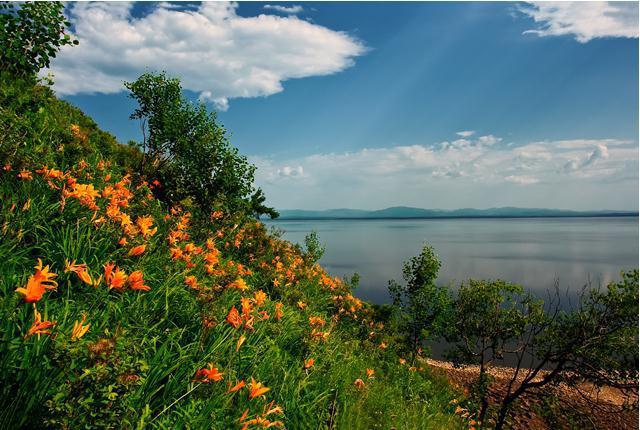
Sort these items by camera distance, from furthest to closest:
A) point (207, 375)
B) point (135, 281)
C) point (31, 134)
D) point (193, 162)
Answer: point (193, 162) → point (31, 134) → point (135, 281) → point (207, 375)

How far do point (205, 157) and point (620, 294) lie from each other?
12.6 metres

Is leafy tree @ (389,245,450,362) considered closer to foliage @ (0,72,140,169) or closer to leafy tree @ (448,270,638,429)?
leafy tree @ (448,270,638,429)

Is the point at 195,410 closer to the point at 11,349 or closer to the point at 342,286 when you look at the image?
the point at 11,349

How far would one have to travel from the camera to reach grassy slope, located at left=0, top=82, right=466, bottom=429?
180 cm

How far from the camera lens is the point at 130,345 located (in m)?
2.33

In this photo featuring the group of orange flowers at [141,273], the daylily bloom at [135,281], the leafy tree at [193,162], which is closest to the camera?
the group of orange flowers at [141,273]

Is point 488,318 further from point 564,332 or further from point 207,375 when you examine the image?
point 207,375

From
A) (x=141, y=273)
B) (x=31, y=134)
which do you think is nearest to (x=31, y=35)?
(x=31, y=134)

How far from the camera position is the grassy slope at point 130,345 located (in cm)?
180

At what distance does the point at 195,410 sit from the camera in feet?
7.76

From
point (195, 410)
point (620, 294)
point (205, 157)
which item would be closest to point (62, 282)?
point (195, 410)

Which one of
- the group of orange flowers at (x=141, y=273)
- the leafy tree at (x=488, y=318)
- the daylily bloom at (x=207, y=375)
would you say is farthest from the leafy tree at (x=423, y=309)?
the daylily bloom at (x=207, y=375)

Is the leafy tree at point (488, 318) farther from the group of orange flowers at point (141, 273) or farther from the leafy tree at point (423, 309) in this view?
the group of orange flowers at point (141, 273)

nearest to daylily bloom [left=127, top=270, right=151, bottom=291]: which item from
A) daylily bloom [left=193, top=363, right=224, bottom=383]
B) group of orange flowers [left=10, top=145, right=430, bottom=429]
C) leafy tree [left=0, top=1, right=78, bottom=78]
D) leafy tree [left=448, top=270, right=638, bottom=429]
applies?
group of orange flowers [left=10, top=145, right=430, bottom=429]
